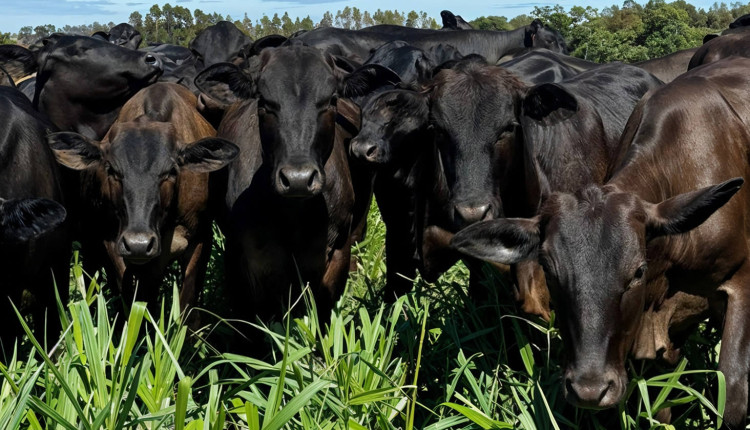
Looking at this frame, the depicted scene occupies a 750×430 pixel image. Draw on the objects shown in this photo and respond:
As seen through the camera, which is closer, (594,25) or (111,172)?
(111,172)

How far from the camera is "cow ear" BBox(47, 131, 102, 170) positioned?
5.58m

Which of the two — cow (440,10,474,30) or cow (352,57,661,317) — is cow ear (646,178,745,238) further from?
cow (440,10,474,30)

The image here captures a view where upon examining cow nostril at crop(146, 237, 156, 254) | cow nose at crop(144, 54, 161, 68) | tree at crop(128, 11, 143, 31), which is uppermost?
cow nose at crop(144, 54, 161, 68)

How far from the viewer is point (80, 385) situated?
4.05m

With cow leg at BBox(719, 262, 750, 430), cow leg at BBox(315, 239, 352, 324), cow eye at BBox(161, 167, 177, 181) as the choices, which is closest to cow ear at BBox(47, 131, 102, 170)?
cow eye at BBox(161, 167, 177, 181)

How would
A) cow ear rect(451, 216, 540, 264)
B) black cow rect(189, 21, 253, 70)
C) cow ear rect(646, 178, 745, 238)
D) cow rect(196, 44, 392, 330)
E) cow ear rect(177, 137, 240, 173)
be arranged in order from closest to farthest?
cow ear rect(646, 178, 745, 238)
cow ear rect(451, 216, 540, 264)
cow rect(196, 44, 392, 330)
cow ear rect(177, 137, 240, 173)
black cow rect(189, 21, 253, 70)

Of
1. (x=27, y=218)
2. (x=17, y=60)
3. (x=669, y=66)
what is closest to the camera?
(x=27, y=218)

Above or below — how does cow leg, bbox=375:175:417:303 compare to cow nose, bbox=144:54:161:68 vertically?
below

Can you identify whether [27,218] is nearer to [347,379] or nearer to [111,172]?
[111,172]

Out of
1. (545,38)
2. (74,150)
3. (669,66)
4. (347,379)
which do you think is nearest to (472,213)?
(347,379)

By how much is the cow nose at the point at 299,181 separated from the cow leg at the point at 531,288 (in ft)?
3.90

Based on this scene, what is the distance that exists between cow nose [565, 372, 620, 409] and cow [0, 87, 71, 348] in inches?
106

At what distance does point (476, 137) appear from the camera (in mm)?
4977

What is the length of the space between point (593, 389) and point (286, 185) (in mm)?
2007
